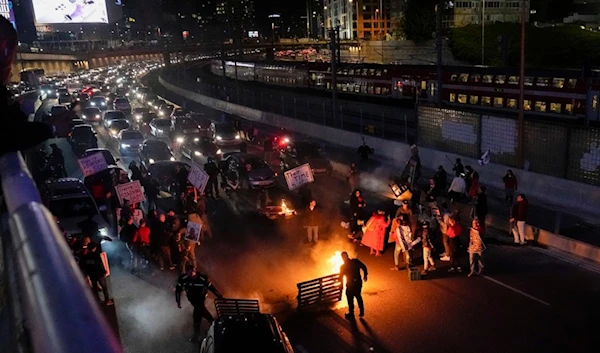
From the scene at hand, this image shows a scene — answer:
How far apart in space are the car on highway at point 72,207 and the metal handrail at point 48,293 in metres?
14.3

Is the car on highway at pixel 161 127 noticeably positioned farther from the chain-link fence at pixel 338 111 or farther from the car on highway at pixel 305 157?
the car on highway at pixel 305 157

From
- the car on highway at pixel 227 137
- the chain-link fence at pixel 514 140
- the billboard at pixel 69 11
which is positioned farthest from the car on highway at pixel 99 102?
the chain-link fence at pixel 514 140

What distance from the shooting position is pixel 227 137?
107ft

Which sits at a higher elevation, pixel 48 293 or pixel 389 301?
pixel 48 293

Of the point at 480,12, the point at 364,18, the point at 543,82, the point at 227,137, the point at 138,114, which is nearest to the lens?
the point at 543,82

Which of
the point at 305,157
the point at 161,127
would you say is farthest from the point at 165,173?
the point at 161,127

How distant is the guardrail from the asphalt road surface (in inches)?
8.6

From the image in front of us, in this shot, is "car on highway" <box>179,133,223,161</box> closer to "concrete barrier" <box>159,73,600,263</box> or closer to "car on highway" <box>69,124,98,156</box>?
"car on highway" <box>69,124,98,156</box>

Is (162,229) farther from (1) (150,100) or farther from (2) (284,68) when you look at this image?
(2) (284,68)

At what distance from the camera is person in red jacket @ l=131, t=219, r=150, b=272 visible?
1424cm

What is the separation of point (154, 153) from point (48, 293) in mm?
25700

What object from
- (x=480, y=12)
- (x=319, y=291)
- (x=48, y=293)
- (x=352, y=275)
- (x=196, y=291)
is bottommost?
(x=319, y=291)

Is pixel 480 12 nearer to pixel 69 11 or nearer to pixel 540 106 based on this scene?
pixel 69 11

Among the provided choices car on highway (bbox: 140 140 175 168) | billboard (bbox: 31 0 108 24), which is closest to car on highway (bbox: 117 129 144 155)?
car on highway (bbox: 140 140 175 168)
